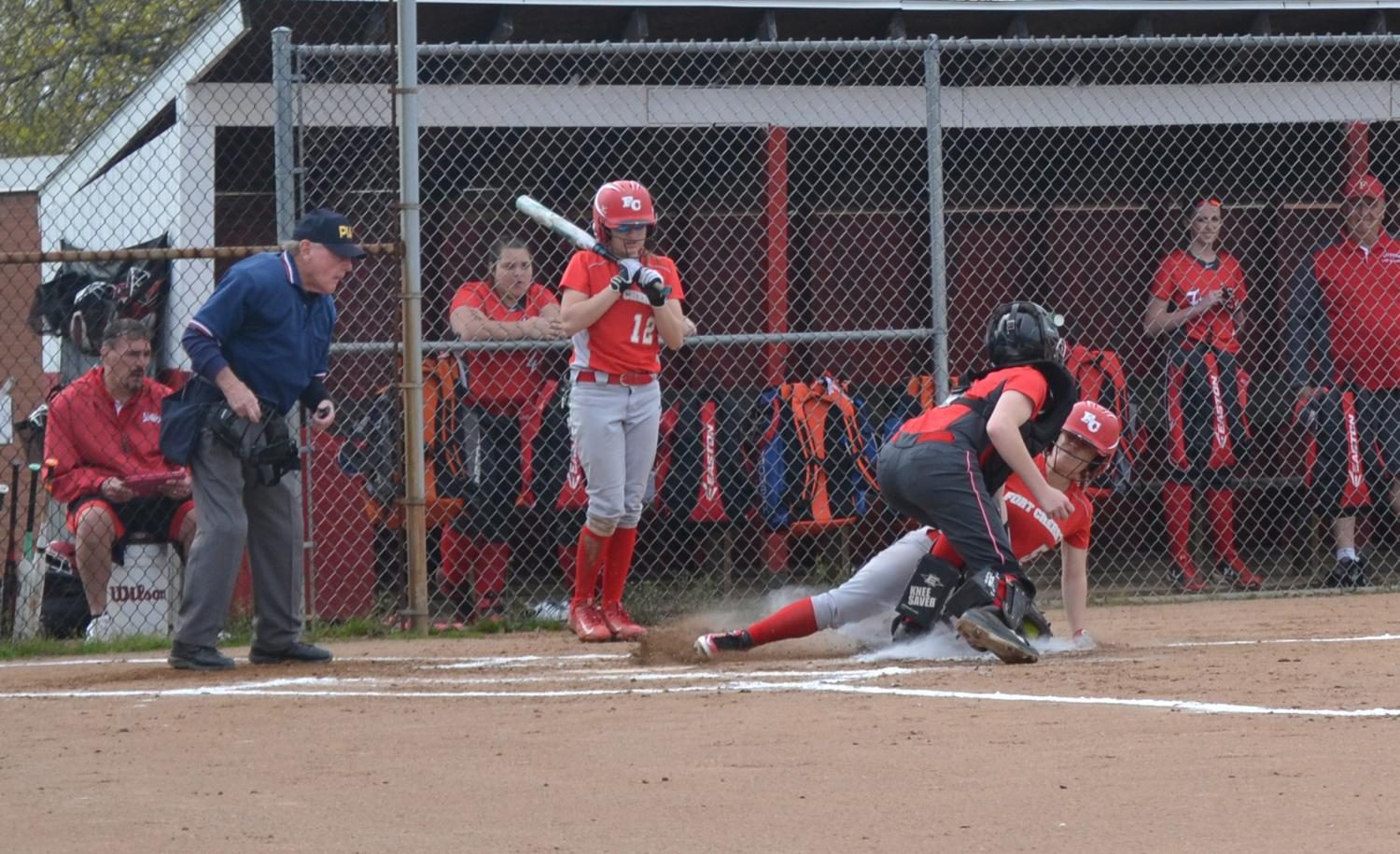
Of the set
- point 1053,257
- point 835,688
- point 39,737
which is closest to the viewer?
point 39,737

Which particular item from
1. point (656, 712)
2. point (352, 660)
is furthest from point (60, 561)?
point (656, 712)

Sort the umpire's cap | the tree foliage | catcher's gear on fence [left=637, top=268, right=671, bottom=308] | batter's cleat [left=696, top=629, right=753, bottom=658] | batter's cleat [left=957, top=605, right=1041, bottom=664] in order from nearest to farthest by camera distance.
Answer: batter's cleat [left=957, top=605, right=1041, bottom=664] → batter's cleat [left=696, top=629, right=753, bottom=658] → the umpire's cap → catcher's gear on fence [left=637, top=268, right=671, bottom=308] → the tree foliage

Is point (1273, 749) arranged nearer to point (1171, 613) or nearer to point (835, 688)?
point (835, 688)

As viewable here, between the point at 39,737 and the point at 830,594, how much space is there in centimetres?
279

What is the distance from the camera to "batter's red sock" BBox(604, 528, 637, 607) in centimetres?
848

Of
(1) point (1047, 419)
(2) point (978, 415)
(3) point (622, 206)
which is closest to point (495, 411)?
(3) point (622, 206)

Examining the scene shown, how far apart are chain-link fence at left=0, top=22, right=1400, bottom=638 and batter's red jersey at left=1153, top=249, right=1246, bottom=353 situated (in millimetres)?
21

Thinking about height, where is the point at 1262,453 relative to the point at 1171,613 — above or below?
above

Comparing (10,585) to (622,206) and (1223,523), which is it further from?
(1223,523)

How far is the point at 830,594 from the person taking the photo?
713 centimetres

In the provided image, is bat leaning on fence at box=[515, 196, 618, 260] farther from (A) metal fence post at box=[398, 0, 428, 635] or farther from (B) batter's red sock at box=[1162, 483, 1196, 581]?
(B) batter's red sock at box=[1162, 483, 1196, 581]

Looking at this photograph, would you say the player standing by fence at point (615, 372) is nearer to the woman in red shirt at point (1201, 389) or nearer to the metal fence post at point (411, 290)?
the metal fence post at point (411, 290)

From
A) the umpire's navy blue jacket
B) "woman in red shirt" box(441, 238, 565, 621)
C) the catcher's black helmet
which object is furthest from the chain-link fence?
the catcher's black helmet

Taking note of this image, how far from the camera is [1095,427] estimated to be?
730 centimetres
